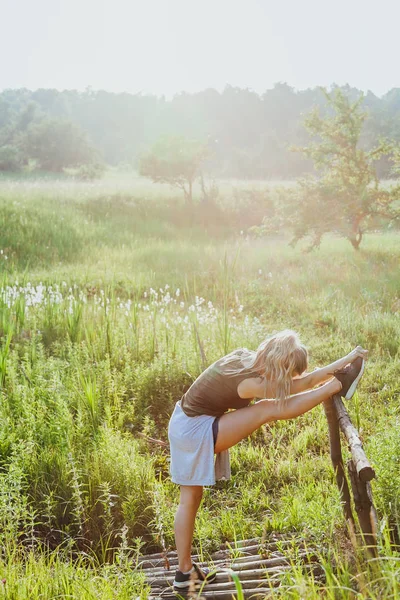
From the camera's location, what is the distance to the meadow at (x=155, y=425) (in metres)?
3.27

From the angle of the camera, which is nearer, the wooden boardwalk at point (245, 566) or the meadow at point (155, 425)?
the wooden boardwalk at point (245, 566)

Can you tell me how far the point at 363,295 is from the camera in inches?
373

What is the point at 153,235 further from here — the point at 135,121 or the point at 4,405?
the point at 135,121

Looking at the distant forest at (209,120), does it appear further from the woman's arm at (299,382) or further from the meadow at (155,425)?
the woman's arm at (299,382)

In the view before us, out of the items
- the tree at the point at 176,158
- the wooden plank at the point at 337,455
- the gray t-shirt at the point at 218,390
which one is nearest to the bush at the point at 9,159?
the tree at the point at 176,158

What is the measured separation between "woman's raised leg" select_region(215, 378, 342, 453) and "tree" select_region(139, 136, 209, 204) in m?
20.4

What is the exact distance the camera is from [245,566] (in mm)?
3285

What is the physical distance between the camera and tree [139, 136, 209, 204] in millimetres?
23422

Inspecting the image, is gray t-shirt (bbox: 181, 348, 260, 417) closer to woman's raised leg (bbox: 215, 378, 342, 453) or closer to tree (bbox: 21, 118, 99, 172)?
woman's raised leg (bbox: 215, 378, 342, 453)

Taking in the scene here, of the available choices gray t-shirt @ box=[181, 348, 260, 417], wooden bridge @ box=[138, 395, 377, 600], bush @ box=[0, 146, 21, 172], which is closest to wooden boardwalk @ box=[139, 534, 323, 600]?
wooden bridge @ box=[138, 395, 377, 600]

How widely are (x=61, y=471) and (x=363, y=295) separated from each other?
6.40 meters

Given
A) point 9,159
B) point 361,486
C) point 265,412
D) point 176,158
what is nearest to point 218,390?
point 265,412

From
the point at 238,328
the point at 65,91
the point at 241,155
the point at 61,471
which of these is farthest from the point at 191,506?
the point at 65,91

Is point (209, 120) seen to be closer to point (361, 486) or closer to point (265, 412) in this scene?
point (265, 412)
